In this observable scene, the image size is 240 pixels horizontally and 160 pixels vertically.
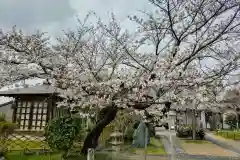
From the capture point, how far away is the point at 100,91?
9836 millimetres

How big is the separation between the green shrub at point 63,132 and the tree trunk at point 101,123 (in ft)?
2.03

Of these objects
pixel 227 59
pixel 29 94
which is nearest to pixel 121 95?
pixel 227 59

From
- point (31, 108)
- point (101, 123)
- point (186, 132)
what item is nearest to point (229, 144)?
point (186, 132)

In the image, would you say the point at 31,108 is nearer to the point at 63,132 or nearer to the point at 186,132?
the point at 63,132

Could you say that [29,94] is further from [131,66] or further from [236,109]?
[236,109]

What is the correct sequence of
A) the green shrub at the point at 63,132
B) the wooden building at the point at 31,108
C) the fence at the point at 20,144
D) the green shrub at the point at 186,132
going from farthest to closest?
the green shrub at the point at 186,132, the wooden building at the point at 31,108, the fence at the point at 20,144, the green shrub at the point at 63,132

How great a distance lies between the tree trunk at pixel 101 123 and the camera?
1055cm

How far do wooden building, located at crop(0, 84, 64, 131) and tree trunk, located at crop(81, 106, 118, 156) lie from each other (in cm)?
864

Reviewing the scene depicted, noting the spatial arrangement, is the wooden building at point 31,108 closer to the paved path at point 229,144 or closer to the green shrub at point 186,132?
the green shrub at point 186,132

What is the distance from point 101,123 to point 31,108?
34.7 feet

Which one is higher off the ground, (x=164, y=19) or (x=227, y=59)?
(x=164, y=19)

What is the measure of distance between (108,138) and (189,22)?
31.7 ft

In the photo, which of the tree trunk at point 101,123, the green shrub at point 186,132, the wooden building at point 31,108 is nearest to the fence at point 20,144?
the tree trunk at point 101,123

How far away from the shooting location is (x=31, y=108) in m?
19.9
